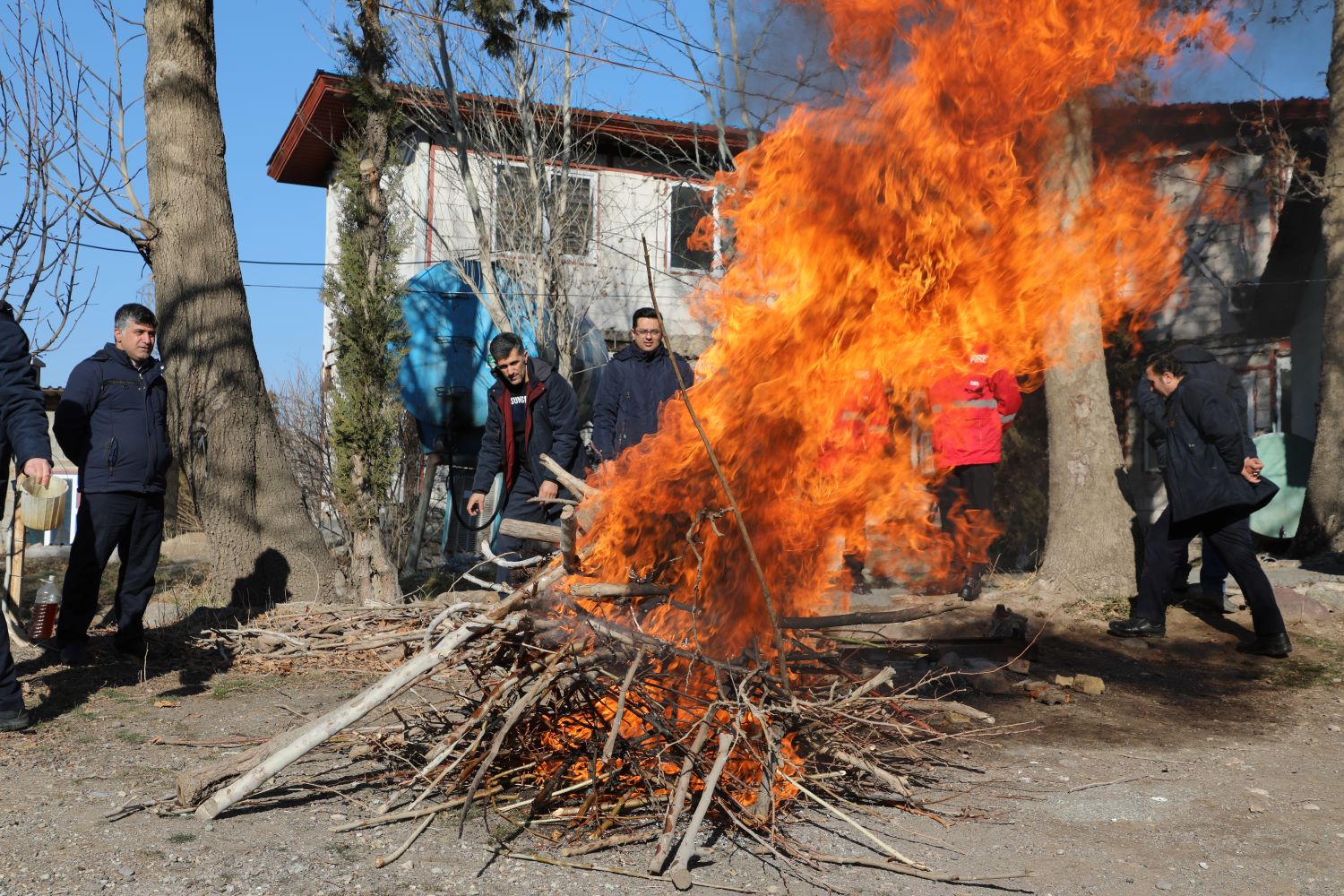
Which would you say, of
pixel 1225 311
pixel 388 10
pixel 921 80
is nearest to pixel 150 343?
pixel 921 80

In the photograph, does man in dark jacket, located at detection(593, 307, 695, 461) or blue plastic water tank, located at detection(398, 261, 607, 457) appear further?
blue plastic water tank, located at detection(398, 261, 607, 457)

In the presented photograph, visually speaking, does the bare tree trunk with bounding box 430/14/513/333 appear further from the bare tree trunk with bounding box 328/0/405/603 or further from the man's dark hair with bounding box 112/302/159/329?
the man's dark hair with bounding box 112/302/159/329

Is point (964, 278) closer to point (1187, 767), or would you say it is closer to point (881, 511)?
point (881, 511)

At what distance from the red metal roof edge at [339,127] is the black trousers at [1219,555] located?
27.4 ft

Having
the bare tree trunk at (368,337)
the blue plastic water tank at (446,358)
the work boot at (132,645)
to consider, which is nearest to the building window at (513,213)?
the blue plastic water tank at (446,358)

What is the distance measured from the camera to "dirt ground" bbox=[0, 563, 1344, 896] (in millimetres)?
3275

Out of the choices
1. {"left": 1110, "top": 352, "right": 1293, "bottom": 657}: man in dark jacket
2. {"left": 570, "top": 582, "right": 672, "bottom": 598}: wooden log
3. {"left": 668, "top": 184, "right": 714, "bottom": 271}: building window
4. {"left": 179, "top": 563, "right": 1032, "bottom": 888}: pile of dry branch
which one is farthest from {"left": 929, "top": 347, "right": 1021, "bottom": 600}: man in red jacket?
{"left": 668, "top": 184, "right": 714, "bottom": 271}: building window

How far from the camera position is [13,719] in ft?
16.1

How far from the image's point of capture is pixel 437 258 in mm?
16359

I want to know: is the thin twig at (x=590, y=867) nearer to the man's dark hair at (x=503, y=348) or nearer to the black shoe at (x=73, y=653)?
the man's dark hair at (x=503, y=348)

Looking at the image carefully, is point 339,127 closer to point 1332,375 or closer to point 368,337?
point 368,337

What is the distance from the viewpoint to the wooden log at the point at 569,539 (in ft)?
13.0

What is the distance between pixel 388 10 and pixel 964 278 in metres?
10.3

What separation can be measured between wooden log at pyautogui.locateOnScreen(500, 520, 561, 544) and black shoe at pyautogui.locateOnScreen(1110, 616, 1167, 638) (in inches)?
198
